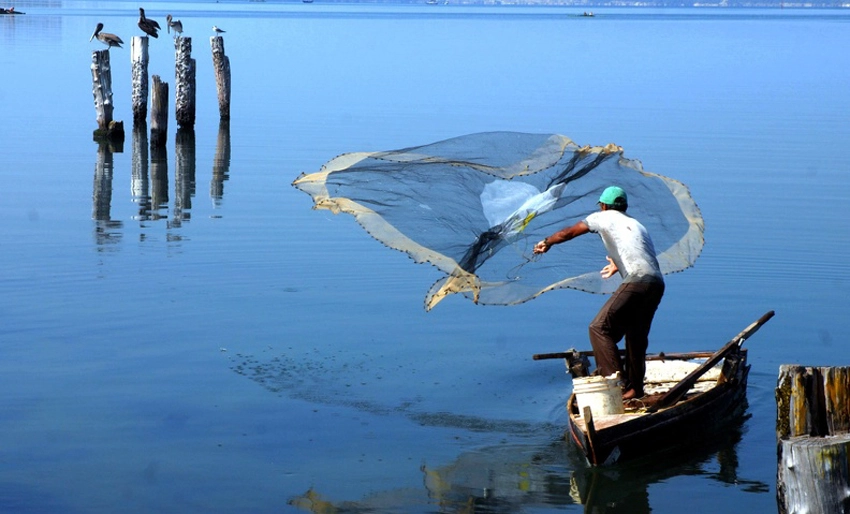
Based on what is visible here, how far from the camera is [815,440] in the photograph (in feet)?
22.1

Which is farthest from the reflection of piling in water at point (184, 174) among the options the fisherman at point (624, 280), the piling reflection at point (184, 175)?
the fisherman at point (624, 280)

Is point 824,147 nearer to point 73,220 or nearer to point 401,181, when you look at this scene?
point 73,220

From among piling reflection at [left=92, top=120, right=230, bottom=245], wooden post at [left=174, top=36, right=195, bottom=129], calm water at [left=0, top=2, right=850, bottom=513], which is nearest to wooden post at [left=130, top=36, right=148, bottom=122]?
piling reflection at [left=92, top=120, right=230, bottom=245]

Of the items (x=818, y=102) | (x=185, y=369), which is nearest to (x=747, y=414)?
(x=185, y=369)

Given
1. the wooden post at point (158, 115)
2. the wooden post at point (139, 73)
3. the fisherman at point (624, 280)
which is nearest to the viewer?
the fisherman at point (624, 280)

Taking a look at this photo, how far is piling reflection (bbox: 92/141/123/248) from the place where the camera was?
62.6 feet

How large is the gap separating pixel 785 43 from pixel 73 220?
73.9 metres

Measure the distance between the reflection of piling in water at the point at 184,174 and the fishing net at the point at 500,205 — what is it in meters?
9.67

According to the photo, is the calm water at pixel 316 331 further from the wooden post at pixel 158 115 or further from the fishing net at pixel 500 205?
the fishing net at pixel 500 205

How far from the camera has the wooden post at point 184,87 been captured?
29688 millimetres

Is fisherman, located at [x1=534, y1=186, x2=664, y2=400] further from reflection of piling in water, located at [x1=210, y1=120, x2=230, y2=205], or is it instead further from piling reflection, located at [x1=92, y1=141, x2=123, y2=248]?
reflection of piling in water, located at [x1=210, y1=120, x2=230, y2=205]

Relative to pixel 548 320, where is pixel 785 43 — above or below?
above

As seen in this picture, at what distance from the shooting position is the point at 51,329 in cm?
1415

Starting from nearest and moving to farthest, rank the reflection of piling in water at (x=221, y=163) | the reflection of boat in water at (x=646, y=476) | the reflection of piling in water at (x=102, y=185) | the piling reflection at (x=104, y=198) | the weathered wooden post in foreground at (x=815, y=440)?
1. the weathered wooden post in foreground at (x=815, y=440)
2. the reflection of boat in water at (x=646, y=476)
3. the piling reflection at (x=104, y=198)
4. the reflection of piling in water at (x=102, y=185)
5. the reflection of piling in water at (x=221, y=163)
